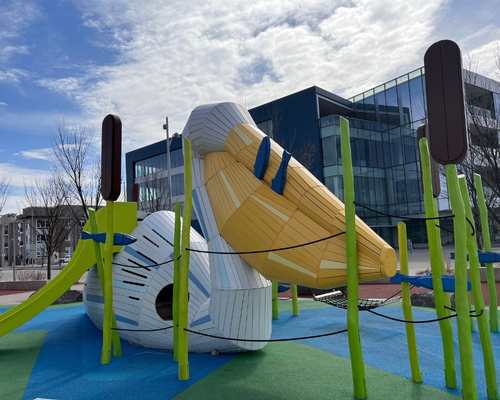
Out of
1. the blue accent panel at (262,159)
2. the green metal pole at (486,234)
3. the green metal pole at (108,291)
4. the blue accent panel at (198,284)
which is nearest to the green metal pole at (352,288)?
the blue accent panel at (262,159)

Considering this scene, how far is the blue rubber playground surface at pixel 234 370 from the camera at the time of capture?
15.5 feet

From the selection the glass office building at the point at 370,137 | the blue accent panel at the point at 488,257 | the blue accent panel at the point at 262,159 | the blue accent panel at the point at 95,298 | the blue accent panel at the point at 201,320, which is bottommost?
the blue accent panel at the point at 201,320

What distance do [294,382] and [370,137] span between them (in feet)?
94.8

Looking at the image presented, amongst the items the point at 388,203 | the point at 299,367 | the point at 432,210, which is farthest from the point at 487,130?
the point at 388,203

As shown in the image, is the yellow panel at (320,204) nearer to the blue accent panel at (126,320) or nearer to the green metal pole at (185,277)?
the green metal pole at (185,277)

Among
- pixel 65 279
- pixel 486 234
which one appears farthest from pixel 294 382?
pixel 486 234

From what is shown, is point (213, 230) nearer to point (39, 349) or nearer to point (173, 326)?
point (173, 326)

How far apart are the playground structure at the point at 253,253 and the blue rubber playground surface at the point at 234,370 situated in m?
0.27

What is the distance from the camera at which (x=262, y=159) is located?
15.0 feet

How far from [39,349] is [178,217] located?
11.7 feet

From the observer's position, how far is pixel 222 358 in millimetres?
5941

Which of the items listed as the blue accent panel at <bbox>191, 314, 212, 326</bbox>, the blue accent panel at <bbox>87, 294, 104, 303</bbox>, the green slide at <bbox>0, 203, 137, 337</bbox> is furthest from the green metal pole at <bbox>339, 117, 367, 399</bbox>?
the blue accent panel at <bbox>87, 294, 104, 303</bbox>

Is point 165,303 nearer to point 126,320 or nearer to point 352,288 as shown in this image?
point 126,320

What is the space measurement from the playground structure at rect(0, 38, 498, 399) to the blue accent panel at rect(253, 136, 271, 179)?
0.01 metres
